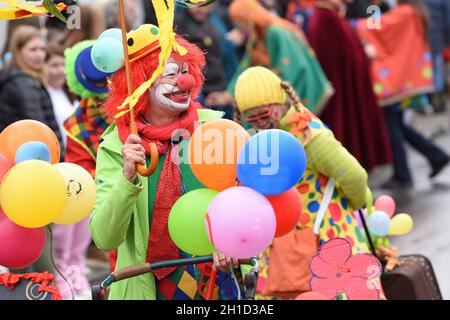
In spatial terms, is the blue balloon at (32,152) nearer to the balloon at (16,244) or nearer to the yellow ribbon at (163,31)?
the balloon at (16,244)

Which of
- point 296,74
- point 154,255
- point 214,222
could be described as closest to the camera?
point 214,222

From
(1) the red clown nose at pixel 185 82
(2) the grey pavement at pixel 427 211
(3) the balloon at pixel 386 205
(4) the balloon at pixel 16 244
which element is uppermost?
(1) the red clown nose at pixel 185 82

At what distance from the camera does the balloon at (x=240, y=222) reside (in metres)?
3.23

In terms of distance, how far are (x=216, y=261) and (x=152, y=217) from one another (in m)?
0.40

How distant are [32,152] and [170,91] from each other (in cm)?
53

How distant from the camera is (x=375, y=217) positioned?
4.72m

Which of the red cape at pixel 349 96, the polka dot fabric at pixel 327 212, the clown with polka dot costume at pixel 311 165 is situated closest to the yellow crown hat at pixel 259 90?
the clown with polka dot costume at pixel 311 165

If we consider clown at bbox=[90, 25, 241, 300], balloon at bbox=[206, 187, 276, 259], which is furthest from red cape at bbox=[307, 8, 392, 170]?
balloon at bbox=[206, 187, 276, 259]

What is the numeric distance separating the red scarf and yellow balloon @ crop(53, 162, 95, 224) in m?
0.20

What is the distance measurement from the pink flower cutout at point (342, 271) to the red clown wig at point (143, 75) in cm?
77

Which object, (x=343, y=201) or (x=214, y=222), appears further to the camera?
(x=343, y=201)

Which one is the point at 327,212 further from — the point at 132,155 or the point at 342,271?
the point at 132,155
